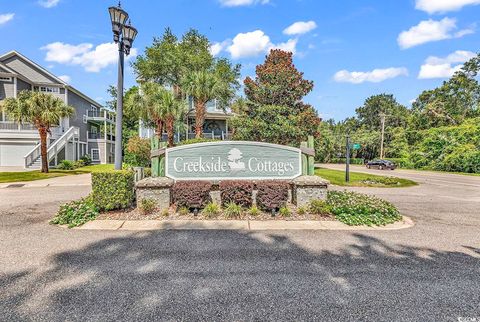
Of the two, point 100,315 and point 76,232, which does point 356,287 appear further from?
point 76,232

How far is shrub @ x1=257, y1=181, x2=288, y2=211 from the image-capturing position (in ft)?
21.9

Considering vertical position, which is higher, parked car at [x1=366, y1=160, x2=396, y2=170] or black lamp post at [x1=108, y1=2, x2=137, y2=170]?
black lamp post at [x1=108, y1=2, x2=137, y2=170]

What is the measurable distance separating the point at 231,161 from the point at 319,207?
267cm

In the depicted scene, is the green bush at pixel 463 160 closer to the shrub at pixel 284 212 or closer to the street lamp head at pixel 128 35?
the shrub at pixel 284 212

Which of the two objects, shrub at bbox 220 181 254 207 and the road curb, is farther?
shrub at bbox 220 181 254 207

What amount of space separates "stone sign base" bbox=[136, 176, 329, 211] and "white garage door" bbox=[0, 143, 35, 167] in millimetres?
23925

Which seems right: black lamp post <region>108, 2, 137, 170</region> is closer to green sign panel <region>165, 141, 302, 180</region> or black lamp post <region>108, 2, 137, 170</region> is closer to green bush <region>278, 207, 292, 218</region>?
green sign panel <region>165, 141, 302, 180</region>

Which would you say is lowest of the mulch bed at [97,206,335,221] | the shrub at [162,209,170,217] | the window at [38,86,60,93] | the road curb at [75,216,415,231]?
the road curb at [75,216,415,231]

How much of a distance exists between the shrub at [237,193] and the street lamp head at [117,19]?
5.01m

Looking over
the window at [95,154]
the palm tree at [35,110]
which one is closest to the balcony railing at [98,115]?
the window at [95,154]

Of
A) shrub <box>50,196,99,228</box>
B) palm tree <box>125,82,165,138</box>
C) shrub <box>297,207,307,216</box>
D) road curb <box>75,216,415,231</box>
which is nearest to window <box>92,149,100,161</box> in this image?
palm tree <box>125,82,165,138</box>

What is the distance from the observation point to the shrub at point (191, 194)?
667cm

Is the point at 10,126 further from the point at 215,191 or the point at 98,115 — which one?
the point at 215,191

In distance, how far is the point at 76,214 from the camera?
20.6 ft
